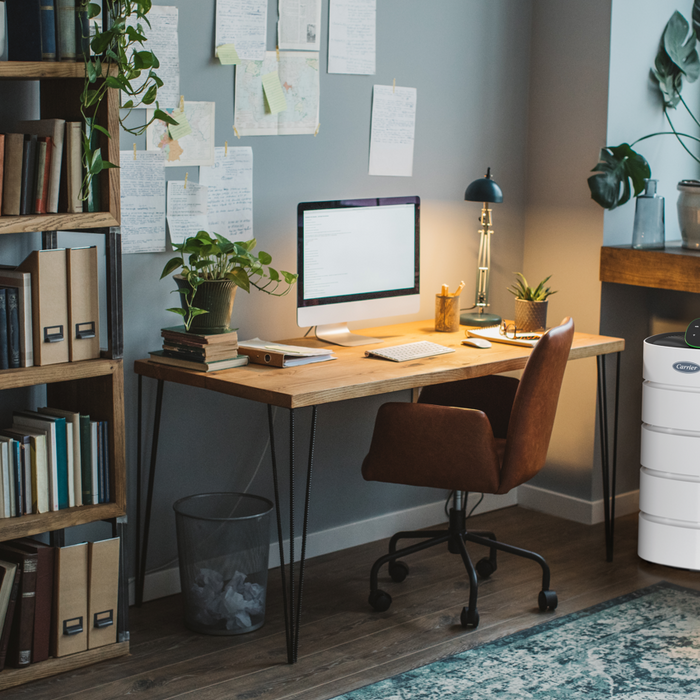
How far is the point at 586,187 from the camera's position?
12.3ft

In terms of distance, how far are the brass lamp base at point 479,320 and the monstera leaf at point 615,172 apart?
585 mm

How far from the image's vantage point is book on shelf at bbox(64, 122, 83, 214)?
2.50m

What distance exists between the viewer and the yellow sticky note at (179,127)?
2951mm

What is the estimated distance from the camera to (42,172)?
2.47m

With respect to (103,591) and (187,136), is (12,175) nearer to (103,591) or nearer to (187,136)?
(187,136)

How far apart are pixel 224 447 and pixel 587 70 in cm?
188

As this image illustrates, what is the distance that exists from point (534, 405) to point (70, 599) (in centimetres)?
135

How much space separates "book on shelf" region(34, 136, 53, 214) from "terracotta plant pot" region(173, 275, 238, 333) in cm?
48

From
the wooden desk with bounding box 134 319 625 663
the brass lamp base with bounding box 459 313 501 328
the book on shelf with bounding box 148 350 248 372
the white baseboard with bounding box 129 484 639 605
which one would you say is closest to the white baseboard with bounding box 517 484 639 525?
the white baseboard with bounding box 129 484 639 605

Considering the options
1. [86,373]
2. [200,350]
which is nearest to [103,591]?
[86,373]

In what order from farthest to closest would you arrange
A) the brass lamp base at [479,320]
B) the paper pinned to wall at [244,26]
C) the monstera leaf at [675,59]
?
the monstera leaf at [675,59] → the brass lamp base at [479,320] → the paper pinned to wall at [244,26]

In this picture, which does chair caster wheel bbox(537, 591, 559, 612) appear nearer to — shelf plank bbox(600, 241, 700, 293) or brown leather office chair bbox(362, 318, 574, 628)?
brown leather office chair bbox(362, 318, 574, 628)

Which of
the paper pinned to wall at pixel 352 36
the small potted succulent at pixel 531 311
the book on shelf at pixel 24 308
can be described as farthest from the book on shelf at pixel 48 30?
the small potted succulent at pixel 531 311

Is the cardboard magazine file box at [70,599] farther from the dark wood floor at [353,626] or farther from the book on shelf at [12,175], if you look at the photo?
the book on shelf at [12,175]
